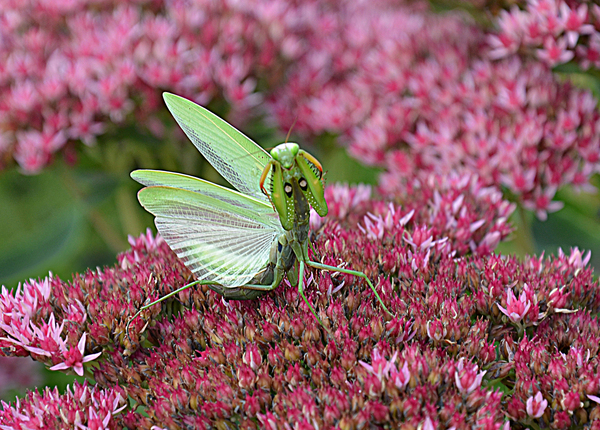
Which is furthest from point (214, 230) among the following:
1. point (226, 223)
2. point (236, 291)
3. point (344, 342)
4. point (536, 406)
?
point (536, 406)

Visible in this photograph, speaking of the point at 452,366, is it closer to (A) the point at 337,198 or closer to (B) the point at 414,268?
(B) the point at 414,268

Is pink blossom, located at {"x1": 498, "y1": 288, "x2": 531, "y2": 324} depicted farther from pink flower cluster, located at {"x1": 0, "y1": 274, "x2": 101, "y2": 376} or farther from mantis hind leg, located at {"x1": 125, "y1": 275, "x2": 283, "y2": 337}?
pink flower cluster, located at {"x1": 0, "y1": 274, "x2": 101, "y2": 376}

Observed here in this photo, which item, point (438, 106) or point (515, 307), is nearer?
point (515, 307)

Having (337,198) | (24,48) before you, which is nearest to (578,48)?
(337,198)

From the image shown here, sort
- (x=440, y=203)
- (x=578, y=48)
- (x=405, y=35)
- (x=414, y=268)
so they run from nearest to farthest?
1. (x=414, y=268)
2. (x=440, y=203)
3. (x=578, y=48)
4. (x=405, y=35)

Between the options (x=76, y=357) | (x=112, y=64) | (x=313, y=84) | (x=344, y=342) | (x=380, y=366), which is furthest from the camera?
(x=313, y=84)

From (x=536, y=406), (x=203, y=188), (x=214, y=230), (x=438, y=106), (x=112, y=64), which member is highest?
(x=112, y=64)

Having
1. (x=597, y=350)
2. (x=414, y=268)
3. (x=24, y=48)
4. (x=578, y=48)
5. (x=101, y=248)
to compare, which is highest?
(x=24, y=48)

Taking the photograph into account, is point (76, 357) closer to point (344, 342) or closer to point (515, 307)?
point (344, 342)
